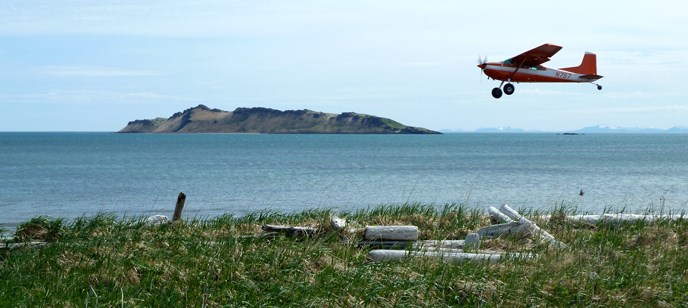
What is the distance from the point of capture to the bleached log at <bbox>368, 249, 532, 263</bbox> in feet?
38.4

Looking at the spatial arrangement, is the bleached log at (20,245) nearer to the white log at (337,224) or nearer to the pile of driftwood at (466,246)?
the white log at (337,224)

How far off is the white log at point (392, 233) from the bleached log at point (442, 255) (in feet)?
2.23

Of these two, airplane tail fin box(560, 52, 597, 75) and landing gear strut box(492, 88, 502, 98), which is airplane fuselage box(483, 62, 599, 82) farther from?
landing gear strut box(492, 88, 502, 98)

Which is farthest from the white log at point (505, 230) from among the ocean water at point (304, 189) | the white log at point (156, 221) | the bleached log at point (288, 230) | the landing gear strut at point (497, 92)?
the ocean water at point (304, 189)

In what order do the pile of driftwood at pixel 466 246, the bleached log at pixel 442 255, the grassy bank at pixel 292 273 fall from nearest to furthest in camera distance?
the grassy bank at pixel 292 273
the bleached log at pixel 442 255
the pile of driftwood at pixel 466 246

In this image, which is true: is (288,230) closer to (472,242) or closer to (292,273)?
(292,273)

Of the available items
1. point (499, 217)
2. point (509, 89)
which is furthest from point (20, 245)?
point (509, 89)

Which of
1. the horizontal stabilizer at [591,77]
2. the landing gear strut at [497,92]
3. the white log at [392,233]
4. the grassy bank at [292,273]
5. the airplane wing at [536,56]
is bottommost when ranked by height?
the grassy bank at [292,273]

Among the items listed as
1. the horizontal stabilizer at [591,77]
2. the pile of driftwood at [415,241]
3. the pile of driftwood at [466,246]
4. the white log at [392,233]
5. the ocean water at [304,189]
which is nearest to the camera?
the pile of driftwood at [466,246]

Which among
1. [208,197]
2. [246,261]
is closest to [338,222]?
[246,261]

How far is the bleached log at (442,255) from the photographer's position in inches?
461

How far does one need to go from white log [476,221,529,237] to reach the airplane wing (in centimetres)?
687

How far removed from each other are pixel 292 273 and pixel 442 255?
210cm

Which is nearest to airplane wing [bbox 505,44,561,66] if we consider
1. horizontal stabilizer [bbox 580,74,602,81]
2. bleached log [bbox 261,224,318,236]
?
horizontal stabilizer [bbox 580,74,602,81]
